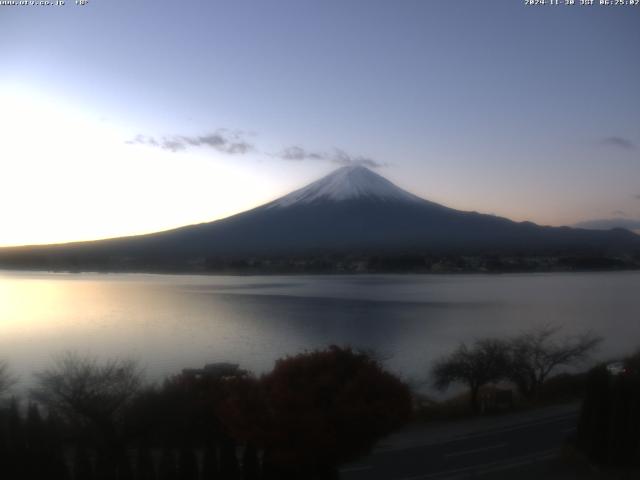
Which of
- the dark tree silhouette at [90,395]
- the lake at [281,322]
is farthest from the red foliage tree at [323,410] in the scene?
the lake at [281,322]

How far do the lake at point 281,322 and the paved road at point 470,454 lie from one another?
4.53 metres

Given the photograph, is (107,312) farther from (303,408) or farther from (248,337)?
(303,408)

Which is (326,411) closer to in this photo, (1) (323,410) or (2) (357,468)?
(1) (323,410)

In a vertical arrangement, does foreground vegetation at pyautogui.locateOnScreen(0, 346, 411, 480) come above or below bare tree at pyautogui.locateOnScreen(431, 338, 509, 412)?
above

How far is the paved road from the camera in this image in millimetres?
6387

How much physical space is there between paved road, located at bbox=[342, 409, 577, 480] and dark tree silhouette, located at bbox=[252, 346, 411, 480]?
1.23m

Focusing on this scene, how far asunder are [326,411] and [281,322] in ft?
63.2

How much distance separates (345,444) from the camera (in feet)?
16.7

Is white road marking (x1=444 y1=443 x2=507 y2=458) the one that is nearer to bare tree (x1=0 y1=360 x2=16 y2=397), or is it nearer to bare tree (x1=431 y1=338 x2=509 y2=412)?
bare tree (x1=431 y1=338 x2=509 y2=412)

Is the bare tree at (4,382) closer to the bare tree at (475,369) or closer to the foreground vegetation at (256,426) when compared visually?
the foreground vegetation at (256,426)

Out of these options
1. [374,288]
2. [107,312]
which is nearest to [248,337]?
[107,312]

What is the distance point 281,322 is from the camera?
2423cm

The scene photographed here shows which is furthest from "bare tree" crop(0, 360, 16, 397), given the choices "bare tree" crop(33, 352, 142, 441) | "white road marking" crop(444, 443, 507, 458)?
"white road marking" crop(444, 443, 507, 458)

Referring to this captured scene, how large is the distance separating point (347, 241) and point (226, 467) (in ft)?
192
